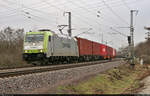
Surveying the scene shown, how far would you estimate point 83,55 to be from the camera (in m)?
32.9

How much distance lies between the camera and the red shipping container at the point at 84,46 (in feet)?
103

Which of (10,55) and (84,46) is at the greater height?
(84,46)

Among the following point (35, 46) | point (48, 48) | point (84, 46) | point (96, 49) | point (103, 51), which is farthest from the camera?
point (103, 51)

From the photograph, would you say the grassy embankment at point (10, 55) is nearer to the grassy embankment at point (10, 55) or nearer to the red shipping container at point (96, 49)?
the grassy embankment at point (10, 55)

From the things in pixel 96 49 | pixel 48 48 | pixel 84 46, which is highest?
pixel 84 46

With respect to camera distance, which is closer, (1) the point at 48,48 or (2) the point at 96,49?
(1) the point at 48,48

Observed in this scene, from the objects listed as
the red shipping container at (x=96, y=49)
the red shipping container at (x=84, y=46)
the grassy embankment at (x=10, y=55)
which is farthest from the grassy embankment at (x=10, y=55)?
the red shipping container at (x=96, y=49)

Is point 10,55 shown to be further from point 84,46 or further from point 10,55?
point 84,46

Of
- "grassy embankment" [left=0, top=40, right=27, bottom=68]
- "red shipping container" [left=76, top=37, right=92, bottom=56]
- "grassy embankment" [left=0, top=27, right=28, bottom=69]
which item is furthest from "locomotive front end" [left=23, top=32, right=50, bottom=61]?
"red shipping container" [left=76, top=37, right=92, bottom=56]

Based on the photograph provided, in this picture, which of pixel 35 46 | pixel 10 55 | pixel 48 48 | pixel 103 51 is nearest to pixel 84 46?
pixel 103 51

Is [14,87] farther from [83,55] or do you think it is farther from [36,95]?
[83,55]

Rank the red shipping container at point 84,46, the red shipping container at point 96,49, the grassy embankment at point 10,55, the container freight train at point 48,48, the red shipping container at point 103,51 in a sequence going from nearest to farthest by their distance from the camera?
the container freight train at point 48,48
the grassy embankment at point 10,55
the red shipping container at point 84,46
the red shipping container at point 96,49
the red shipping container at point 103,51

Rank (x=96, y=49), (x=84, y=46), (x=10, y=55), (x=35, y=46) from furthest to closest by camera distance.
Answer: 1. (x=96, y=49)
2. (x=84, y=46)
3. (x=10, y=55)
4. (x=35, y=46)

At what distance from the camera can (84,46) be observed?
33.3 metres
